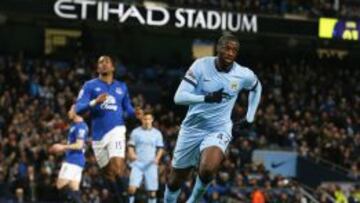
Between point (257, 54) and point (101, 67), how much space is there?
23630 mm

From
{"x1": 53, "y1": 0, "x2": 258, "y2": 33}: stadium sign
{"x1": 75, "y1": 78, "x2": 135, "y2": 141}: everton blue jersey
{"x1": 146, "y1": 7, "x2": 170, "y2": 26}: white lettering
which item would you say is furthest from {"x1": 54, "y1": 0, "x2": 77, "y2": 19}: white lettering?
{"x1": 75, "y1": 78, "x2": 135, "y2": 141}: everton blue jersey

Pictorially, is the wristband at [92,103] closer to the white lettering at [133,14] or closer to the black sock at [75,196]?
the black sock at [75,196]

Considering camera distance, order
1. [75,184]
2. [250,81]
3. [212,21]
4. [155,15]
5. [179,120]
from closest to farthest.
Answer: [250,81], [75,184], [179,120], [155,15], [212,21]

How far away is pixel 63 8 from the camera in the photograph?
2677 cm

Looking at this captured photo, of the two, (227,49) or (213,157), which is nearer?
(213,157)

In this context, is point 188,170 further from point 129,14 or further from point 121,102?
point 129,14

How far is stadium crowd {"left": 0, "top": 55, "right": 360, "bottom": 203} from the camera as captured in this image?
2006 centimetres

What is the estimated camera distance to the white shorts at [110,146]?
12.0 m

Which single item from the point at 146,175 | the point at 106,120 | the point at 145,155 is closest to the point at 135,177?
the point at 146,175

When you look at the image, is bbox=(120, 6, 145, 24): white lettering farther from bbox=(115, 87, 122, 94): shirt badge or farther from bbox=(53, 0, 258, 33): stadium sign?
bbox=(115, 87, 122, 94): shirt badge

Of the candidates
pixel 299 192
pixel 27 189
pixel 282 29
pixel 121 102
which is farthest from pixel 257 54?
pixel 121 102

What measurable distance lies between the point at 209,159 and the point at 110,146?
2.66 meters

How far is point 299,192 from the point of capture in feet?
74.1

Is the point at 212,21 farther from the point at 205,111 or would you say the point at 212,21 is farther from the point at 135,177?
the point at 205,111
